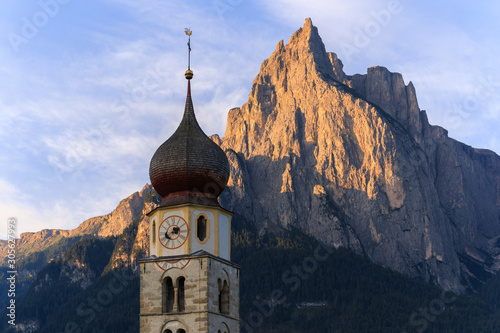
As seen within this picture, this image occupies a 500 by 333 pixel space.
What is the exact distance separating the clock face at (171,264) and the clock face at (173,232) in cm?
94

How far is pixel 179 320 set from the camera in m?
51.8

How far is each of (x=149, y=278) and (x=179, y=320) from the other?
128 inches

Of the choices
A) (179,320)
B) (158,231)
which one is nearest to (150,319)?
(179,320)

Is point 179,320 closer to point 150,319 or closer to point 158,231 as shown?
point 150,319

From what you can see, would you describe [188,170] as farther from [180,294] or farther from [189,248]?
[180,294]

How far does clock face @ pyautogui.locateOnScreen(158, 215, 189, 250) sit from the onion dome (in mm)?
1108

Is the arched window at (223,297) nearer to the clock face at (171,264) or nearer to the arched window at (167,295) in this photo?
the clock face at (171,264)

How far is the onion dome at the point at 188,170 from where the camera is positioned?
54969 mm

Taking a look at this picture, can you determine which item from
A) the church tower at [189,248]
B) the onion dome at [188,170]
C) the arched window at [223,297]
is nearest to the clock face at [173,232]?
the church tower at [189,248]

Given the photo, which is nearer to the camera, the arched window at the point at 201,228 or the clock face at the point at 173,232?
the clock face at the point at 173,232

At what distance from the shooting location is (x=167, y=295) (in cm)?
5328

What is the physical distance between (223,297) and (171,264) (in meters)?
3.81

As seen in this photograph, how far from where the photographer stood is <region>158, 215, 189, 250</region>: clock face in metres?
53.6

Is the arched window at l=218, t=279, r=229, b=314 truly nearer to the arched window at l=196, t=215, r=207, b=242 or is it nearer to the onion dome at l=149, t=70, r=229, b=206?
the arched window at l=196, t=215, r=207, b=242
